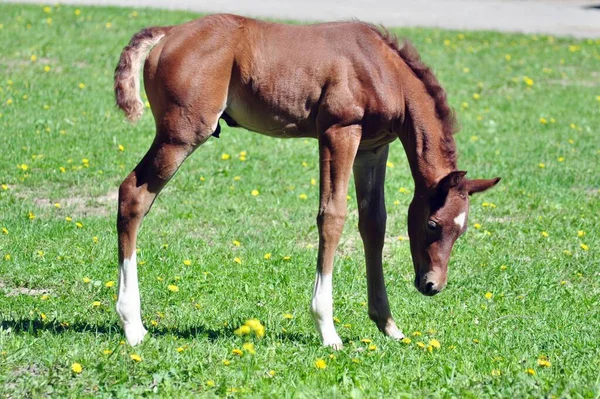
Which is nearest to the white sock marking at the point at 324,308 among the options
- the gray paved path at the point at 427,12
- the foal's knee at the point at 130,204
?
the foal's knee at the point at 130,204

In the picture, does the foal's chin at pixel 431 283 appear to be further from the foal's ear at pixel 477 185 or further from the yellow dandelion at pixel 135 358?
the yellow dandelion at pixel 135 358

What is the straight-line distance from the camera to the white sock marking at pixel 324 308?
558cm

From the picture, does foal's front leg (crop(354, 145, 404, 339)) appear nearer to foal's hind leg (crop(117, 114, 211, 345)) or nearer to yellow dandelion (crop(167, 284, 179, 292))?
foal's hind leg (crop(117, 114, 211, 345))

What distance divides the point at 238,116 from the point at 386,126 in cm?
88

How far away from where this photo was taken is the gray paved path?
17.5 m

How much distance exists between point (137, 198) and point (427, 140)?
1702 mm

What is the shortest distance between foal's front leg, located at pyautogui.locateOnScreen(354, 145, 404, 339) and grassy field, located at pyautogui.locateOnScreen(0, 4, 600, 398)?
168 mm

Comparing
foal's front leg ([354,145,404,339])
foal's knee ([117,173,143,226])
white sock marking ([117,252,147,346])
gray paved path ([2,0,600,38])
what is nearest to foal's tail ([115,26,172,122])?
foal's knee ([117,173,143,226])

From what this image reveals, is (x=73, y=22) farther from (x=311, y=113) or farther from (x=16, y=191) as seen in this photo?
(x=311, y=113)

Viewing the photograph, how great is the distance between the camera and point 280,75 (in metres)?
5.64

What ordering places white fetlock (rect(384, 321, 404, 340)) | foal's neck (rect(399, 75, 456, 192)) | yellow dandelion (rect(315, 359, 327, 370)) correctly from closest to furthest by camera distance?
yellow dandelion (rect(315, 359, 327, 370)) < foal's neck (rect(399, 75, 456, 192)) < white fetlock (rect(384, 321, 404, 340))

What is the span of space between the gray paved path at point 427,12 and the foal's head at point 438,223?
38.2ft

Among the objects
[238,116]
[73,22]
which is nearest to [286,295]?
[238,116]

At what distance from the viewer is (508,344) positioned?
18.9 ft
